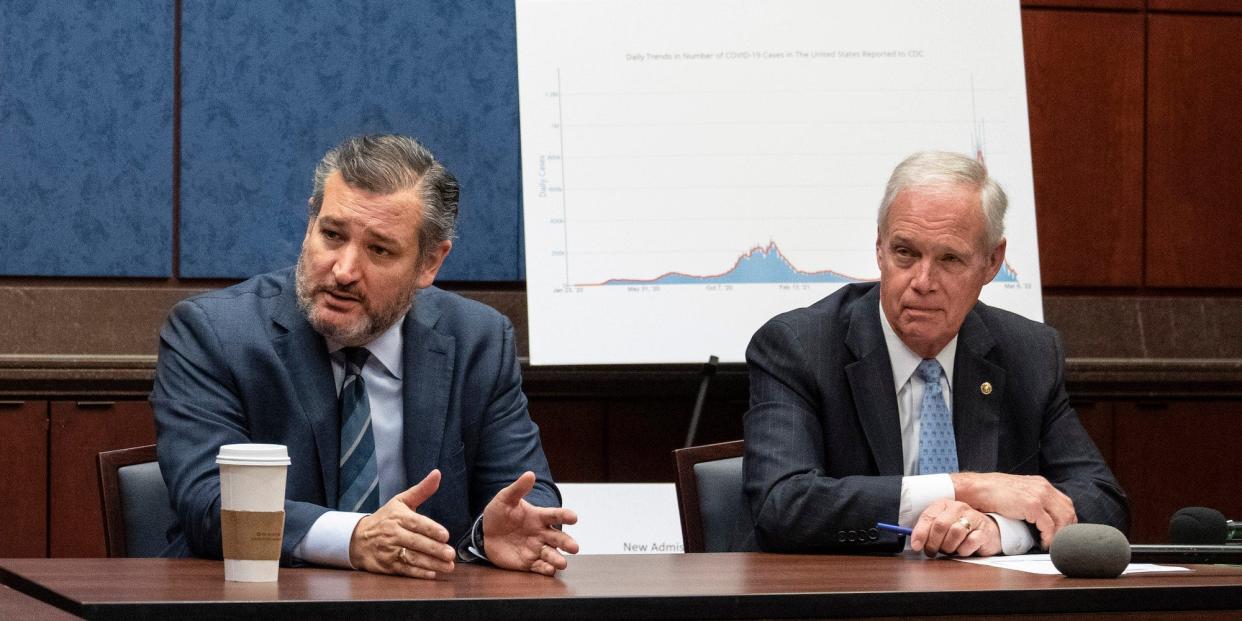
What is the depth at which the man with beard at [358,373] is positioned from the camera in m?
2.47

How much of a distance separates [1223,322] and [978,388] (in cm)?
257

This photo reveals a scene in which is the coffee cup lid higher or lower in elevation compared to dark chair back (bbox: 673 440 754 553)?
higher

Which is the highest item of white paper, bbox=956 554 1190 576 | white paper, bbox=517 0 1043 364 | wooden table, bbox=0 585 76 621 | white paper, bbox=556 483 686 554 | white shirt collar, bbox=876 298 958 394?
white paper, bbox=517 0 1043 364

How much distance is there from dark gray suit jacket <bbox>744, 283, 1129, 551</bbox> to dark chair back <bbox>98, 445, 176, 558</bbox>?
105 centimetres

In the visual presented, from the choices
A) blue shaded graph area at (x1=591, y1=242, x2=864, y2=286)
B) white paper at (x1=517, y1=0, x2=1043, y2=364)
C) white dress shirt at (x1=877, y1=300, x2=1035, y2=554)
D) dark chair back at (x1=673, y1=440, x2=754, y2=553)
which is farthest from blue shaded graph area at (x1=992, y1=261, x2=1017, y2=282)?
dark chair back at (x1=673, y1=440, x2=754, y2=553)

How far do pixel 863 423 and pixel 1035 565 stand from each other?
584 mm

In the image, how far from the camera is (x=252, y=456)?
1.82 metres

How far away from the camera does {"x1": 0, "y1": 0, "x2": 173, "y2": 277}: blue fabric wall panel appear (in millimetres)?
4254

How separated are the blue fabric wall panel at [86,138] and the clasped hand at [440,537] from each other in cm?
251

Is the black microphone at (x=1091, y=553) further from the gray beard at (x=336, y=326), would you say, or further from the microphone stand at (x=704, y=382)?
the microphone stand at (x=704, y=382)

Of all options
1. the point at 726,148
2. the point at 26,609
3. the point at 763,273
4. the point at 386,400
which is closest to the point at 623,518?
the point at 763,273

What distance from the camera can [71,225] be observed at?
170 inches

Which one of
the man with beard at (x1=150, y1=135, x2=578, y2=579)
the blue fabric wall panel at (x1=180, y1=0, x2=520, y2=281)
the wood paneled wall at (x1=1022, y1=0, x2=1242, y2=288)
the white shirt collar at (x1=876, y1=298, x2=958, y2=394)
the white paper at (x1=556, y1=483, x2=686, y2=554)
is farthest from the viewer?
the wood paneled wall at (x1=1022, y1=0, x2=1242, y2=288)

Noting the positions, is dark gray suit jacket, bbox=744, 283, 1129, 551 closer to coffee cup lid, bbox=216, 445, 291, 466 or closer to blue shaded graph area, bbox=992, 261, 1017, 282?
coffee cup lid, bbox=216, 445, 291, 466
